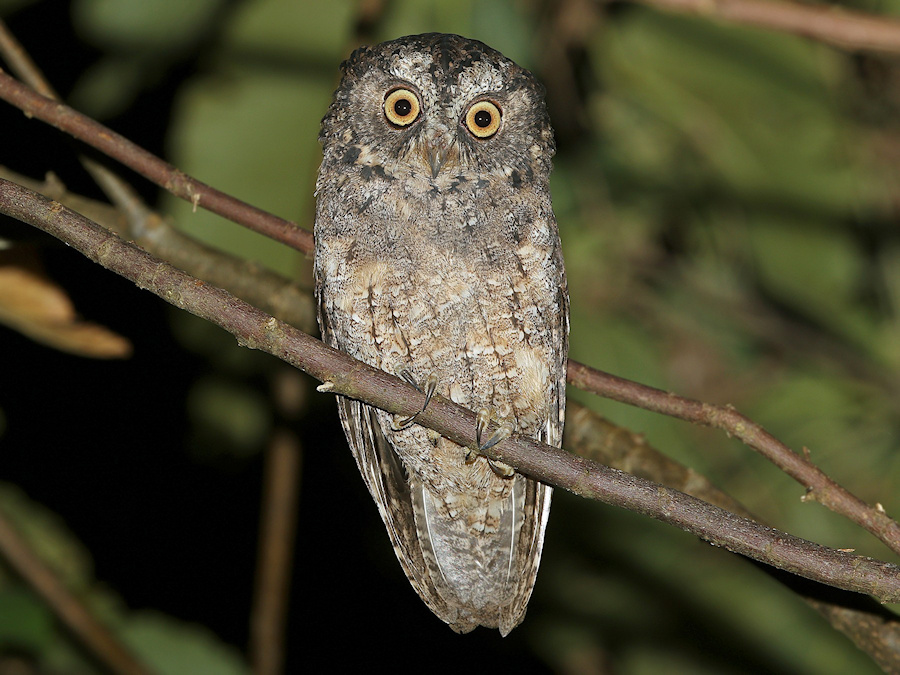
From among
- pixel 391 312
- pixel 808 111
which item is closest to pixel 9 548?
pixel 391 312

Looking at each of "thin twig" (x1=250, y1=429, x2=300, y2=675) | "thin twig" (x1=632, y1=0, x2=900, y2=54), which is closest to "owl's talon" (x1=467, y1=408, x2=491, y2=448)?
"thin twig" (x1=250, y1=429, x2=300, y2=675)

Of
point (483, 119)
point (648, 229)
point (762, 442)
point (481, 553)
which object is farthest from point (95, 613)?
point (648, 229)

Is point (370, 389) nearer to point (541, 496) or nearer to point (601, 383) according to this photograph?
point (601, 383)

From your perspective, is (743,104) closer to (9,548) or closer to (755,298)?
(755,298)

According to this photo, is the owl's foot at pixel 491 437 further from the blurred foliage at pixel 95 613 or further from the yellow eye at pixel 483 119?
the blurred foliage at pixel 95 613

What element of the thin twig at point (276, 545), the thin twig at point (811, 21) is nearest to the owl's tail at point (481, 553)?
the thin twig at point (276, 545)

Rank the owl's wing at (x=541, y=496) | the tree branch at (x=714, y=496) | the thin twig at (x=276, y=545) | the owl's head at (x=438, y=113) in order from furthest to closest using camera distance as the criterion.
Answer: the thin twig at (x=276, y=545) → the owl's wing at (x=541, y=496) → the owl's head at (x=438, y=113) → the tree branch at (x=714, y=496)

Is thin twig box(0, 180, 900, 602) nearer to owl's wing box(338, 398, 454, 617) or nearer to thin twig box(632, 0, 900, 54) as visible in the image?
owl's wing box(338, 398, 454, 617)
